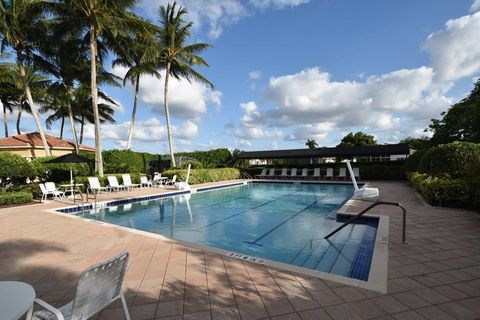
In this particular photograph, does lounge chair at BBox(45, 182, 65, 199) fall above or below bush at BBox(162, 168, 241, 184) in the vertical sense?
below

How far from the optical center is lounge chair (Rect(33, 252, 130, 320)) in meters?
1.91

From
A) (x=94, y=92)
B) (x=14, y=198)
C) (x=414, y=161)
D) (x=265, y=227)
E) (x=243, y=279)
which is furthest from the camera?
(x=414, y=161)

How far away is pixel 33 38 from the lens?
17.2m

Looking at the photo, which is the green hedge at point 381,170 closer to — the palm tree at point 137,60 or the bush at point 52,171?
the palm tree at point 137,60

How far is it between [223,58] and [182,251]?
15.4 meters

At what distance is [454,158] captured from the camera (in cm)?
884

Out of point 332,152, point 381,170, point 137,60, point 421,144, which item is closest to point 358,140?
point 421,144

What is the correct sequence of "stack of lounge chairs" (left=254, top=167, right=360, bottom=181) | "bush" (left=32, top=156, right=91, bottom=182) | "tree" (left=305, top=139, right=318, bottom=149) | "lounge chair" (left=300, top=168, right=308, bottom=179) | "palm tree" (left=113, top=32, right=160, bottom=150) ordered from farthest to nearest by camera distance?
"tree" (left=305, top=139, right=318, bottom=149) → "lounge chair" (left=300, top=168, right=308, bottom=179) → "stack of lounge chairs" (left=254, top=167, right=360, bottom=181) → "palm tree" (left=113, top=32, right=160, bottom=150) → "bush" (left=32, top=156, right=91, bottom=182)

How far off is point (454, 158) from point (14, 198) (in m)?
16.8

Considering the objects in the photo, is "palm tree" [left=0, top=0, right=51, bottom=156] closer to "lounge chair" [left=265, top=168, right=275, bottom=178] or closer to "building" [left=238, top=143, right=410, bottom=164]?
"lounge chair" [left=265, top=168, right=275, bottom=178]

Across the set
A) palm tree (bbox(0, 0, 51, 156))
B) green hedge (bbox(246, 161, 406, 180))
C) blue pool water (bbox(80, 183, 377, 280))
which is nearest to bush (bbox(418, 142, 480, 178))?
blue pool water (bbox(80, 183, 377, 280))

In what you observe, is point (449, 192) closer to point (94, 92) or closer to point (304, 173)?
point (304, 173)

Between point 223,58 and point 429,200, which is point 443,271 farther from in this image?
point 223,58

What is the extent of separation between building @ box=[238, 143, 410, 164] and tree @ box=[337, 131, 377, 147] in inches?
1013
